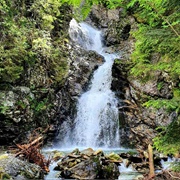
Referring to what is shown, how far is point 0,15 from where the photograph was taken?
945 cm

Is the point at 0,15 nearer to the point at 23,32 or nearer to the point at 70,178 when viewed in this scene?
the point at 23,32

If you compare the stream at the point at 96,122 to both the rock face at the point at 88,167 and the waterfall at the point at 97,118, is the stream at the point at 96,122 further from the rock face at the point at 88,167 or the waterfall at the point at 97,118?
the rock face at the point at 88,167

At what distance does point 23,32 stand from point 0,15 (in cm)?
122

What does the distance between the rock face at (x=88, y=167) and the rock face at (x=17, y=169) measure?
2.67ft

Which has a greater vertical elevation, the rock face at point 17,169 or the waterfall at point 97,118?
the waterfall at point 97,118

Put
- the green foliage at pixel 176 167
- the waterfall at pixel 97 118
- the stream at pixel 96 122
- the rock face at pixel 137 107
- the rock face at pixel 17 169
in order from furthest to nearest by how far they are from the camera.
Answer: the waterfall at pixel 97 118
the stream at pixel 96 122
the rock face at pixel 137 107
the rock face at pixel 17 169
the green foliage at pixel 176 167

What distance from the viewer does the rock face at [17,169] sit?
5.18 metres

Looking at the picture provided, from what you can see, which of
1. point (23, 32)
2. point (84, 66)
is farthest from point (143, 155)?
point (84, 66)

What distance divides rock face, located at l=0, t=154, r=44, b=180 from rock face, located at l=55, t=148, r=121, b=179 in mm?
813

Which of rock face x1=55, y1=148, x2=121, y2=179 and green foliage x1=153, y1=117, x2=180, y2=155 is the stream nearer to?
rock face x1=55, y1=148, x2=121, y2=179

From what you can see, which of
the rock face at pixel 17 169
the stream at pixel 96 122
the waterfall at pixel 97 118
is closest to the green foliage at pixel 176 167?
the rock face at pixel 17 169

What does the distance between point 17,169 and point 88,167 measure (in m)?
1.82

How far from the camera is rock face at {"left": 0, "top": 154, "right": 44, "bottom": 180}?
518 cm

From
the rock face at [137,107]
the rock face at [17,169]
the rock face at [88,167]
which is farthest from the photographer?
the rock face at [137,107]
